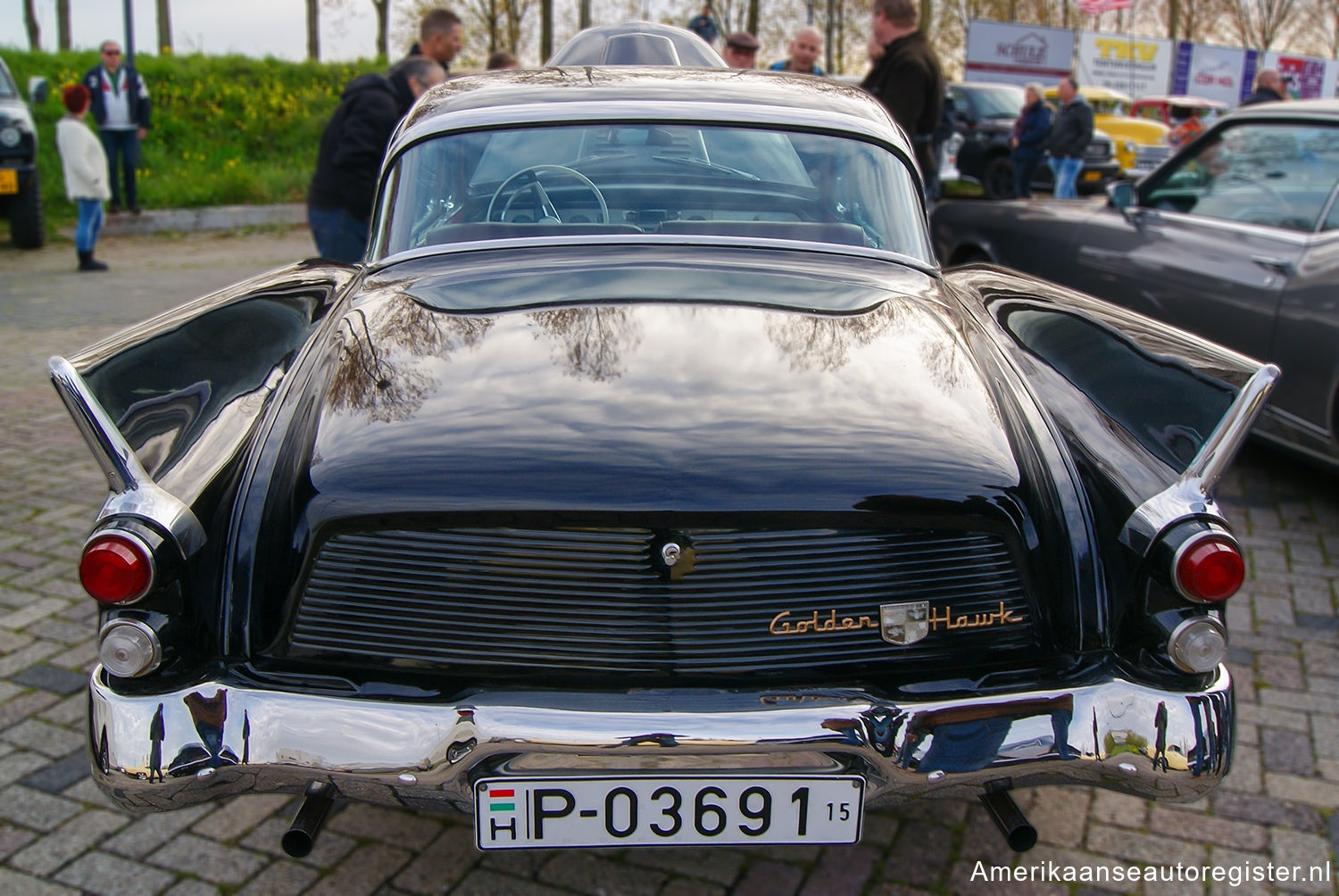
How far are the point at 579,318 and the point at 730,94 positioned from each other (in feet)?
4.28

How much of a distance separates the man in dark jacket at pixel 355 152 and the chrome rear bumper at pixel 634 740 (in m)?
4.18

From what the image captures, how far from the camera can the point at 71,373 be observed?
2.20 m

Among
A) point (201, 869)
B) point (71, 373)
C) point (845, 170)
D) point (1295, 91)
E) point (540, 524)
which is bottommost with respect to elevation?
point (201, 869)

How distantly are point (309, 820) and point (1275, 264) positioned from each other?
4495mm

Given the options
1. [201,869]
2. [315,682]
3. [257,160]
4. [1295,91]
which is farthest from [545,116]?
[1295,91]

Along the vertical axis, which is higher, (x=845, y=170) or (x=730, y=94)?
Answer: (x=730, y=94)

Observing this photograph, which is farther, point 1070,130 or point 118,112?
point 1070,130

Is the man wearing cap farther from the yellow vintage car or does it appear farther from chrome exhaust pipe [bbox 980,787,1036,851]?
the yellow vintage car

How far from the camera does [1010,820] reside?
2066 millimetres

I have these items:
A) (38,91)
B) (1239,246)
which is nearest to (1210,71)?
(38,91)

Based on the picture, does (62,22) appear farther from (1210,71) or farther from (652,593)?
(1210,71)

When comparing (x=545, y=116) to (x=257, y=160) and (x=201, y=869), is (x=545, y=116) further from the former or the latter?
(x=257, y=160)

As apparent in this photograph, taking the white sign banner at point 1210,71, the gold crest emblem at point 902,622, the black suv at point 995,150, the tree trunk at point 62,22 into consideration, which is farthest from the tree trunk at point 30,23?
the white sign banner at point 1210,71

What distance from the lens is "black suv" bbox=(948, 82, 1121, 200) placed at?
55.5ft
